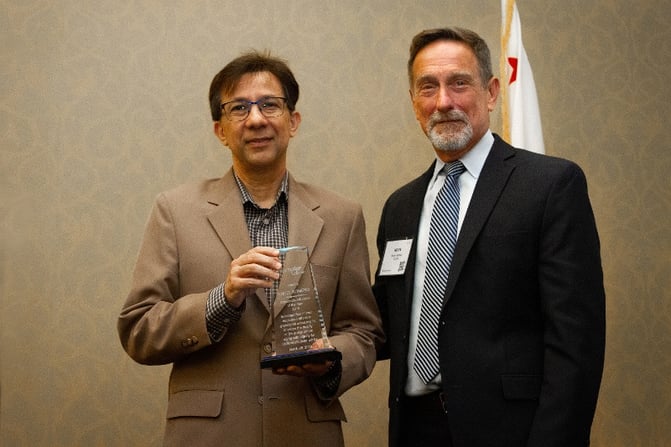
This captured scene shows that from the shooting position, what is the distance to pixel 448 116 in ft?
7.07

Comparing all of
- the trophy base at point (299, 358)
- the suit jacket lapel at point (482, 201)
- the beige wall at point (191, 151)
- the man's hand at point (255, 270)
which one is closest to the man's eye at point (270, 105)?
the man's hand at point (255, 270)

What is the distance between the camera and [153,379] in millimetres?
3369

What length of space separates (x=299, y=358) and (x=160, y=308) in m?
0.41

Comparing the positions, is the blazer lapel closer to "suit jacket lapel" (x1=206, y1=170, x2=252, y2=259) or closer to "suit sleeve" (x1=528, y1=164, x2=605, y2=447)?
"suit jacket lapel" (x1=206, y1=170, x2=252, y2=259)

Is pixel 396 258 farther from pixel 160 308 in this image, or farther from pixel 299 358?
pixel 160 308

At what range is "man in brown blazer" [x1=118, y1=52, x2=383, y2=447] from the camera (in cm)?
202

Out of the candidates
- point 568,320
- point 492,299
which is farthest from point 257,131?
point 568,320

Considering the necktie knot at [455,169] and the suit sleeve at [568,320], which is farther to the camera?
the necktie knot at [455,169]

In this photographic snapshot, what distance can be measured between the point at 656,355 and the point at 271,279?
8.66ft

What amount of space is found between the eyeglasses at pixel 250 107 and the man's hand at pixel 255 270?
1.57ft

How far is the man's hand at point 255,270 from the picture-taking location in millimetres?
1886

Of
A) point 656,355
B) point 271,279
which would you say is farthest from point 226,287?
point 656,355

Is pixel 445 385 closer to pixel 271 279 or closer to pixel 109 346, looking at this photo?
pixel 271 279

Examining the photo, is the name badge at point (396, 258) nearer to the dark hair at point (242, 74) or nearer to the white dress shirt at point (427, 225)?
the white dress shirt at point (427, 225)
